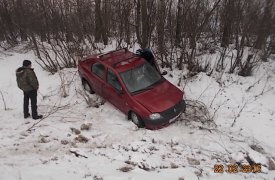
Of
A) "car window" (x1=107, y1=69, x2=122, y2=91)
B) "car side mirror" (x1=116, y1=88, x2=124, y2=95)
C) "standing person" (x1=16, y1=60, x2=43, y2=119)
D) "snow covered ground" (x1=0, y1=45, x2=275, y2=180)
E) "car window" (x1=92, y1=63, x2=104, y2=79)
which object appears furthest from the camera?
"car window" (x1=92, y1=63, x2=104, y2=79)

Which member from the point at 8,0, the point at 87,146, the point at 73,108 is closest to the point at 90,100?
the point at 73,108

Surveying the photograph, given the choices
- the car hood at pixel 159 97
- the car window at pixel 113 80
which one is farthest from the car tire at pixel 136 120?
the car window at pixel 113 80

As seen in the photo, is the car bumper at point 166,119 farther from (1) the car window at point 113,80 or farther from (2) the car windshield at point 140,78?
(1) the car window at point 113,80

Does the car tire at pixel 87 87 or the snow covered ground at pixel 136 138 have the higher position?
the car tire at pixel 87 87

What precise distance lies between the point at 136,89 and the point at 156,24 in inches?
150

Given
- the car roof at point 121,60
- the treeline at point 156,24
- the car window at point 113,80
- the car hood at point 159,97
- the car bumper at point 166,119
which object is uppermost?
the treeline at point 156,24

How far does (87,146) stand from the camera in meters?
6.70

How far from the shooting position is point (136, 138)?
7.03m

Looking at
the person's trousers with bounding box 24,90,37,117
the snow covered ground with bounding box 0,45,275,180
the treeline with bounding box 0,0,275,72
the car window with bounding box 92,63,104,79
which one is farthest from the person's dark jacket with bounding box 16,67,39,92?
the treeline with bounding box 0,0,275,72

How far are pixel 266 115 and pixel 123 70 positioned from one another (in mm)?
4536

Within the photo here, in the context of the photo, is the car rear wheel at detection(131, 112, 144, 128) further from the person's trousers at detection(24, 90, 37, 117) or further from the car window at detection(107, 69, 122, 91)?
the person's trousers at detection(24, 90, 37, 117)

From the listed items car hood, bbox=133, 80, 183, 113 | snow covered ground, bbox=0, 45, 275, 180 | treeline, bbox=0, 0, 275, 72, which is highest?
treeline, bbox=0, 0, 275, 72

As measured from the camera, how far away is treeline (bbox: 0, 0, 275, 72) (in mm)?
9961

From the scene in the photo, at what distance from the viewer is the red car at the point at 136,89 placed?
7203 mm
